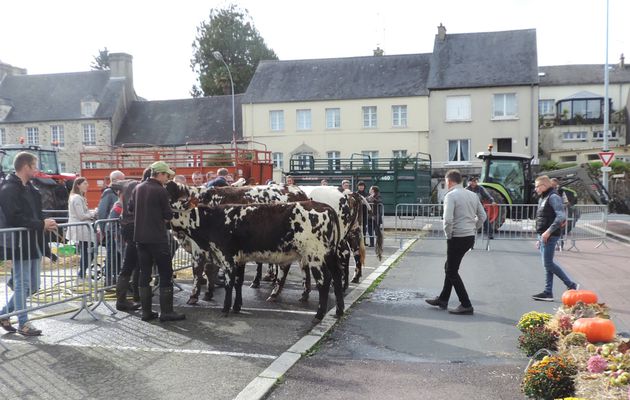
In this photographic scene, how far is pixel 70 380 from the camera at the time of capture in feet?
17.5

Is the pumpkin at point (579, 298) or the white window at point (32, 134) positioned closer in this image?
the pumpkin at point (579, 298)

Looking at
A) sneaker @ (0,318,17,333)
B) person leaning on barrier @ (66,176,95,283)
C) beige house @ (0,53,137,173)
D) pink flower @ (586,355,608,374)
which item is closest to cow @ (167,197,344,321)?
person leaning on barrier @ (66,176,95,283)

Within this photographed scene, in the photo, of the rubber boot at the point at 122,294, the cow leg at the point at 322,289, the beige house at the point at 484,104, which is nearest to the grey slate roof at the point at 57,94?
the beige house at the point at 484,104

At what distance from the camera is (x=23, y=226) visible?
6.71 meters

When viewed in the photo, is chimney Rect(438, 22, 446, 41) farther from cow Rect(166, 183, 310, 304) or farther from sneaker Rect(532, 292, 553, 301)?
sneaker Rect(532, 292, 553, 301)

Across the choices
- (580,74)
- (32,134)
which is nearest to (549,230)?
(32,134)

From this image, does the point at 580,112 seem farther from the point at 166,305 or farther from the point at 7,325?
the point at 7,325

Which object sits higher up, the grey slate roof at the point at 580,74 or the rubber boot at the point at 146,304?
the grey slate roof at the point at 580,74

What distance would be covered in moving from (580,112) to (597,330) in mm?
51610

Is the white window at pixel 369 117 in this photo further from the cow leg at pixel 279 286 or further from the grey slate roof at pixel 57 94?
the cow leg at pixel 279 286

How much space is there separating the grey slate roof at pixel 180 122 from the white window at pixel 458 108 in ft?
51.4

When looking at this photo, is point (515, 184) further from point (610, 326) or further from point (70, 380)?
point (70, 380)

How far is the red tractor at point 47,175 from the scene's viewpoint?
20312 mm

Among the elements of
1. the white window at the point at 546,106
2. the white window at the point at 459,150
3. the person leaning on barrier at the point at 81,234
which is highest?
the white window at the point at 546,106
